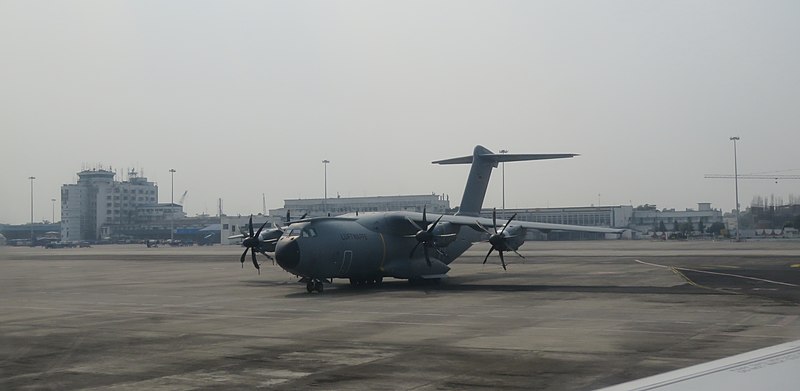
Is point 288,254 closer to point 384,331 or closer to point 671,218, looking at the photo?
point 384,331

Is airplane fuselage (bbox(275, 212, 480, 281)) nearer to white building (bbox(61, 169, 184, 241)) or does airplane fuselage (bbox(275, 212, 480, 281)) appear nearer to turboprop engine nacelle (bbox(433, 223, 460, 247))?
turboprop engine nacelle (bbox(433, 223, 460, 247))

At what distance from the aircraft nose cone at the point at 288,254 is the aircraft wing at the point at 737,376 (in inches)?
1008

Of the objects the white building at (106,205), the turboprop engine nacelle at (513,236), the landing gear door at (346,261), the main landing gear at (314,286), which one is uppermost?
the white building at (106,205)

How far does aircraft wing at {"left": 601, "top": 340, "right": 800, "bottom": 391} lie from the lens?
18.2ft

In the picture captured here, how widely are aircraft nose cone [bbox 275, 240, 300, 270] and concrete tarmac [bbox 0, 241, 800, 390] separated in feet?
5.04

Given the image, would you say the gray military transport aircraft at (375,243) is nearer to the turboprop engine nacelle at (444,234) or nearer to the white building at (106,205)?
the turboprop engine nacelle at (444,234)

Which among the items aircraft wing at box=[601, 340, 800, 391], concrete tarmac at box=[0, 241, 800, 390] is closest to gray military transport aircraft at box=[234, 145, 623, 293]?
concrete tarmac at box=[0, 241, 800, 390]

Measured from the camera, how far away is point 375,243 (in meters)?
35.7

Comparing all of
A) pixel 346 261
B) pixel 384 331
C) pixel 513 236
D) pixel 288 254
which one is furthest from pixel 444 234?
pixel 384 331

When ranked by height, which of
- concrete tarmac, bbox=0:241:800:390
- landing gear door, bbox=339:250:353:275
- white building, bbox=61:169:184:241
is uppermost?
white building, bbox=61:169:184:241

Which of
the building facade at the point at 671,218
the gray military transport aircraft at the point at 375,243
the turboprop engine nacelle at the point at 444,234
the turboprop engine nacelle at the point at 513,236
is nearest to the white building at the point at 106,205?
the gray military transport aircraft at the point at 375,243

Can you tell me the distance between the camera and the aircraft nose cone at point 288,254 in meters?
31.6

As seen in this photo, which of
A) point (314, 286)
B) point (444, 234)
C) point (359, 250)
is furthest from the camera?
point (444, 234)

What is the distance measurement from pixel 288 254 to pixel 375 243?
16.8 feet
